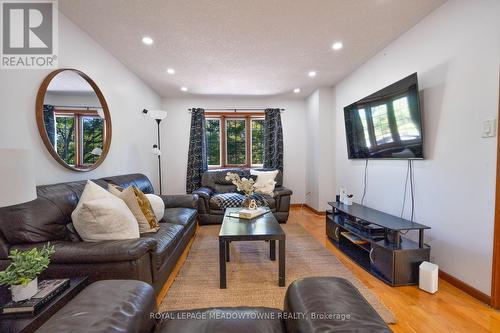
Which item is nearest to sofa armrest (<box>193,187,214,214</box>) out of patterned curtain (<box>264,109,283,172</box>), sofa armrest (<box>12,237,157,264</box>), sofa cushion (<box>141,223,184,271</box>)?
sofa cushion (<box>141,223,184,271</box>)

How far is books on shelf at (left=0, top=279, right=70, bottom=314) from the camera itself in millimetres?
1012

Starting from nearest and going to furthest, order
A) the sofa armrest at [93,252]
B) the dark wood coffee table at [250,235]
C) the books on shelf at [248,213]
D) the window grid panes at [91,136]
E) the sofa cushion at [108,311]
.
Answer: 1. the sofa cushion at [108,311]
2. the sofa armrest at [93,252]
3. the dark wood coffee table at [250,235]
4. the window grid panes at [91,136]
5. the books on shelf at [248,213]

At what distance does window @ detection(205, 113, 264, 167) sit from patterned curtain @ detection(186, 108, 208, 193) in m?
0.30

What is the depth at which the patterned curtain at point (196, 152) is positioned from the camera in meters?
4.66

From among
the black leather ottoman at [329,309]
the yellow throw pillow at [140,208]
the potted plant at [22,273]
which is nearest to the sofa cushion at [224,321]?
the black leather ottoman at [329,309]

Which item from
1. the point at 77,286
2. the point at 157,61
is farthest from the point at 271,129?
the point at 77,286

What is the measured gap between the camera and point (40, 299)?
3.52 ft

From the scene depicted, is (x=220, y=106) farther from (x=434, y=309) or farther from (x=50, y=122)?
(x=434, y=309)

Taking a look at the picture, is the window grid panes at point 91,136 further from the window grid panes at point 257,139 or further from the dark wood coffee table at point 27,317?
the window grid panes at point 257,139

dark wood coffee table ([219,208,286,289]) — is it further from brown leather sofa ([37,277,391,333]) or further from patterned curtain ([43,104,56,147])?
patterned curtain ([43,104,56,147])

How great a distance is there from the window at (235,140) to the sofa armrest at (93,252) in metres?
3.63

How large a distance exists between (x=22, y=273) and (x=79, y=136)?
1640mm

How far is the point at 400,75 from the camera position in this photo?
8.33 feet

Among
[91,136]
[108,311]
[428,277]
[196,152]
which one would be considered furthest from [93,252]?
[196,152]
